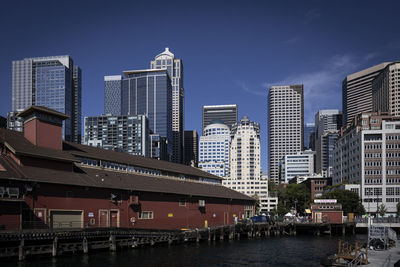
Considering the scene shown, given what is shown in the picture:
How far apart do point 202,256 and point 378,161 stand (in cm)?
9845

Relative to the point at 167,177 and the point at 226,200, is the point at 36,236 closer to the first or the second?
the point at 167,177

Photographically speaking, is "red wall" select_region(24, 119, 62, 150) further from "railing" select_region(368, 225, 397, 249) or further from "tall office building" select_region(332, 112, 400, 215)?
"tall office building" select_region(332, 112, 400, 215)

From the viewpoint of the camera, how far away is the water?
150 ft

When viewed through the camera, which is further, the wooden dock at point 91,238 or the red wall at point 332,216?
the red wall at point 332,216

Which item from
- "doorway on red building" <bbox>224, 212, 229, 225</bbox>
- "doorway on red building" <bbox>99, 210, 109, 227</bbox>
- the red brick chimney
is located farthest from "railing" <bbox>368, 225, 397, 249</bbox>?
the red brick chimney

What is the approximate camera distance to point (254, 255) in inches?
2223

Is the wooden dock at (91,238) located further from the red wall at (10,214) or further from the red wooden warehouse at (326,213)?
the red wooden warehouse at (326,213)

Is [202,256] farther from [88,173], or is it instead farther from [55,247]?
[88,173]

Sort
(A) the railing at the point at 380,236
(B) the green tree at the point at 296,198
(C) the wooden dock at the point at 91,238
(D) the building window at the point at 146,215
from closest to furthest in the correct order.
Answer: (C) the wooden dock at the point at 91,238 → (A) the railing at the point at 380,236 → (D) the building window at the point at 146,215 → (B) the green tree at the point at 296,198

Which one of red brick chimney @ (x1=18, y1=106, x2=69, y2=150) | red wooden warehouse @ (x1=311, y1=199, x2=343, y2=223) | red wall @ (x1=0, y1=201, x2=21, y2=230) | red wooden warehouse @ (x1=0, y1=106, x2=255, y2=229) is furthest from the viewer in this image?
red wooden warehouse @ (x1=311, y1=199, x2=343, y2=223)

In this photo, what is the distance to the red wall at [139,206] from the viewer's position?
5241 cm

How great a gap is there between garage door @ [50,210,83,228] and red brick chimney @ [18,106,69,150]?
10133mm

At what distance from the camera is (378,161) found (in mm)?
135500

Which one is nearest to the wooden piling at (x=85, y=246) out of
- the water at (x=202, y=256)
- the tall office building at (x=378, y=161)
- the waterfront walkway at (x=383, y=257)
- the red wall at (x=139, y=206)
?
the water at (x=202, y=256)
